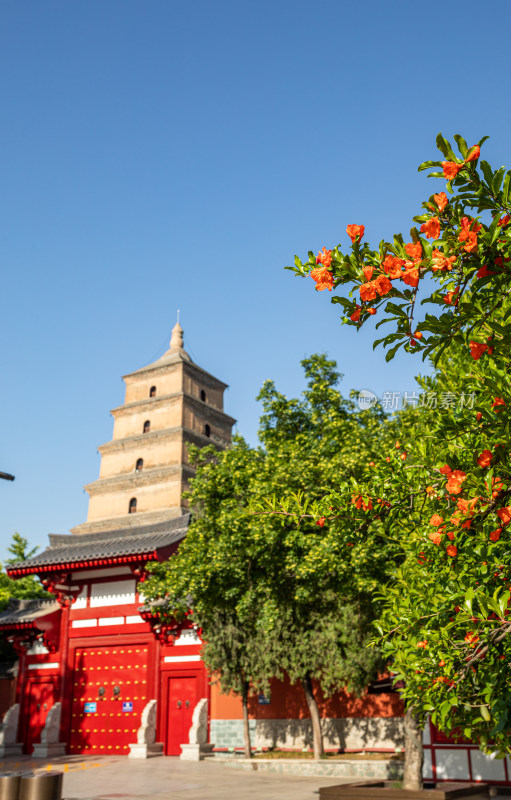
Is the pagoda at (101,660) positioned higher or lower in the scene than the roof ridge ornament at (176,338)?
lower

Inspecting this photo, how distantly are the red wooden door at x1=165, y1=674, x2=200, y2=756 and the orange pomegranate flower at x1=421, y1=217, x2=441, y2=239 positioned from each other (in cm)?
1849

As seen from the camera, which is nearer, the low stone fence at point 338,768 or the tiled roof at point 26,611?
the low stone fence at point 338,768

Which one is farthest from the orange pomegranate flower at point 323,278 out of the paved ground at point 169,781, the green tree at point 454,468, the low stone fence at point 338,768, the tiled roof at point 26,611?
the tiled roof at point 26,611

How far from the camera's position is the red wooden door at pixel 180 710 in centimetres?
1942

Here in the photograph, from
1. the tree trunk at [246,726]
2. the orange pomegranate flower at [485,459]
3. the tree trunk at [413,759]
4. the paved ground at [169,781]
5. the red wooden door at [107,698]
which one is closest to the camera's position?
the orange pomegranate flower at [485,459]

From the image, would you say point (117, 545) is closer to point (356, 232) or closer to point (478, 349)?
point (478, 349)

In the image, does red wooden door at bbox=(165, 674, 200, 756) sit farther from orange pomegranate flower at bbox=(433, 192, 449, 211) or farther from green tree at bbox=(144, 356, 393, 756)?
orange pomegranate flower at bbox=(433, 192, 449, 211)

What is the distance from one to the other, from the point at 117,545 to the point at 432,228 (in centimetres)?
2236

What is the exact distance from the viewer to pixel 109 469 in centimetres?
3644

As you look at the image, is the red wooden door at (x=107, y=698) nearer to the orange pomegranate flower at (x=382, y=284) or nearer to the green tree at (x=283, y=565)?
the green tree at (x=283, y=565)

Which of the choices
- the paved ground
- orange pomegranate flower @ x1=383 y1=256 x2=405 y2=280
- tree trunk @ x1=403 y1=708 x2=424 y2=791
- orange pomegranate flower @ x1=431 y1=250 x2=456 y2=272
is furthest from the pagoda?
orange pomegranate flower @ x1=431 y1=250 x2=456 y2=272

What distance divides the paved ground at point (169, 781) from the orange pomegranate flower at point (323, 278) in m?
11.0

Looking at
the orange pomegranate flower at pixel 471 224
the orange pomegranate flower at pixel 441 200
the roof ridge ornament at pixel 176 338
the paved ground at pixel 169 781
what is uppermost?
the roof ridge ornament at pixel 176 338

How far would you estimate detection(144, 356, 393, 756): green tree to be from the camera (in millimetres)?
14359
